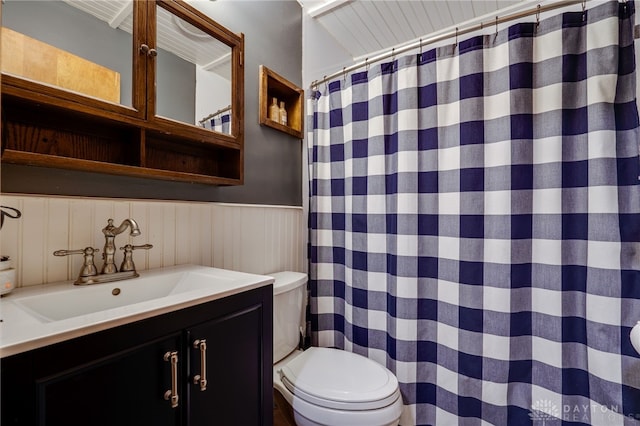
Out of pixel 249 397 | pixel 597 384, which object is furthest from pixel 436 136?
pixel 249 397

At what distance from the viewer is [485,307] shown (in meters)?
1.19

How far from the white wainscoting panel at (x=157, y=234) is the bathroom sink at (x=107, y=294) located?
0.13 meters

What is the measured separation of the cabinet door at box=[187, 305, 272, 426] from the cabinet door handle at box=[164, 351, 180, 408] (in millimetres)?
38

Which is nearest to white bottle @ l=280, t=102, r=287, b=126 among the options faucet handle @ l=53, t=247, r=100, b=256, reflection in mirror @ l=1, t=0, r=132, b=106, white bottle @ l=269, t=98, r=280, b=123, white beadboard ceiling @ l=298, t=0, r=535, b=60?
white bottle @ l=269, t=98, r=280, b=123

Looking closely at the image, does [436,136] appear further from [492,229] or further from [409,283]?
[409,283]

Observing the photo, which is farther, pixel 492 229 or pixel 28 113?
pixel 492 229

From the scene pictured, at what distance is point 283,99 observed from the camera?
70.4 inches

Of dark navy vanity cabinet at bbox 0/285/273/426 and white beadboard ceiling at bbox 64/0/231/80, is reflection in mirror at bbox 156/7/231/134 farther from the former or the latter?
dark navy vanity cabinet at bbox 0/285/273/426

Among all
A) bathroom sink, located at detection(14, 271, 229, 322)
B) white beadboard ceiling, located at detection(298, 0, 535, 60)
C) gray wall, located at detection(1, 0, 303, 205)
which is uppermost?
white beadboard ceiling, located at detection(298, 0, 535, 60)

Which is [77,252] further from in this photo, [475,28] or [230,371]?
[475,28]

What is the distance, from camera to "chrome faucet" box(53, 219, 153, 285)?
88cm

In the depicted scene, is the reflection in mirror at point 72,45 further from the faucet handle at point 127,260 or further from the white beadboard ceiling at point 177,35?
the faucet handle at point 127,260

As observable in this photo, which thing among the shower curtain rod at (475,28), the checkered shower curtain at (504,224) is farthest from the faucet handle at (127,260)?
the shower curtain rod at (475,28)

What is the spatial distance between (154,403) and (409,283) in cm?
104
